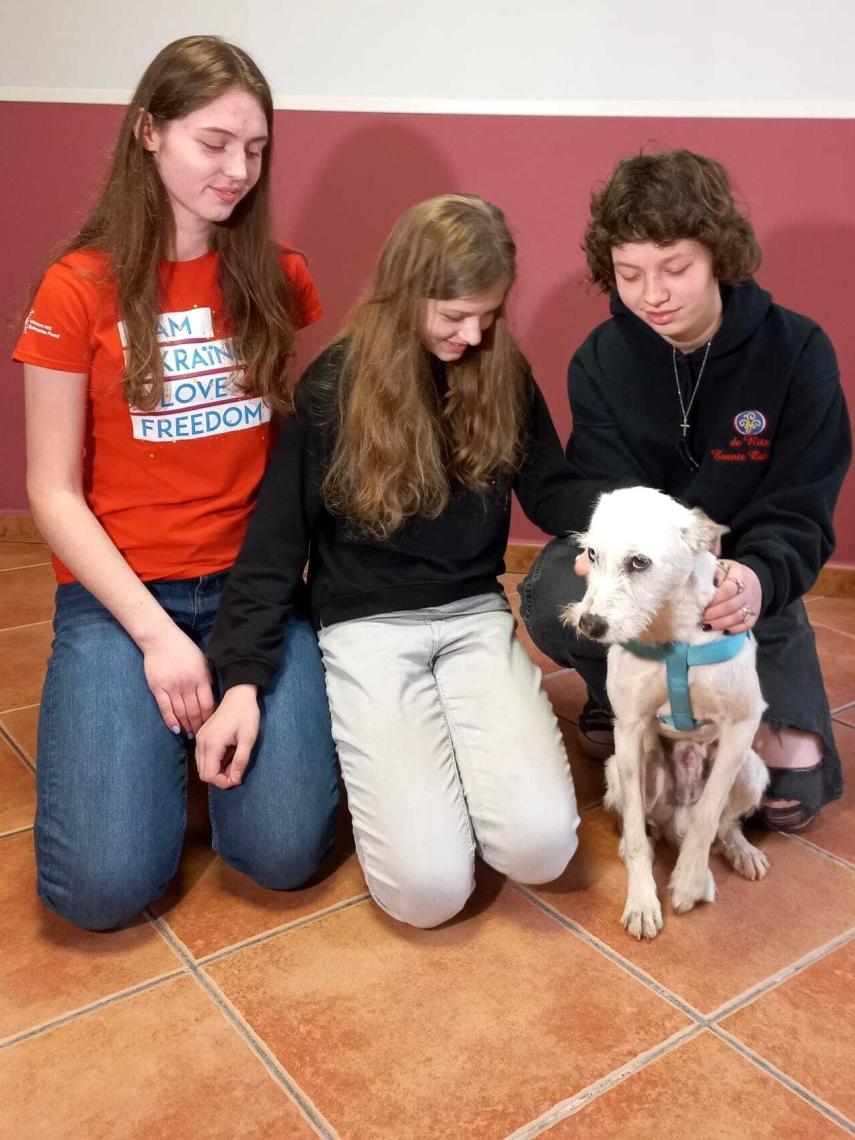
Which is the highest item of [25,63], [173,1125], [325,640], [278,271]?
[25,63]

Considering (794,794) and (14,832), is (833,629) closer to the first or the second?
(794,794)

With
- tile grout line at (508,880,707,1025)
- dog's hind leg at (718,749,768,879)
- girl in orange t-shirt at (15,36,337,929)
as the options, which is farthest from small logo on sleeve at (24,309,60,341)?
dog's hind leg at (718,749,768,879)

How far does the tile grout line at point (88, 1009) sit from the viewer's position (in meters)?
1.30

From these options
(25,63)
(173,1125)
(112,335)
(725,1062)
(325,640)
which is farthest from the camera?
(25,63)

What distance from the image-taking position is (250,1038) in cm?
130

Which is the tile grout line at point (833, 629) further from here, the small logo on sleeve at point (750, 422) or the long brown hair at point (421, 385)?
the long brown hair at point (421, 385)

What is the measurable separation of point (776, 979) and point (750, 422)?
2.74ft

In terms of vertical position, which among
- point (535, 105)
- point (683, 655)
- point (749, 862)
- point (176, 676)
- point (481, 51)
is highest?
point (481, 51)

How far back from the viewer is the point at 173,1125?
117cm

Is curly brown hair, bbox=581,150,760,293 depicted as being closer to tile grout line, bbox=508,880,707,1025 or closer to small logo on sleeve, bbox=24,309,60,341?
small logo on sleeve, bbox=24,309,60,341

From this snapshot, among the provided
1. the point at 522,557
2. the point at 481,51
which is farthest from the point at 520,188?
the point at 522,557

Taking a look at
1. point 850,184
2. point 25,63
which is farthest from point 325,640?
point 25,63

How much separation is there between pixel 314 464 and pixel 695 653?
0.62 m

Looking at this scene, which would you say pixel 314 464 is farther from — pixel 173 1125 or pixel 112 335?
pixel 173 1125
